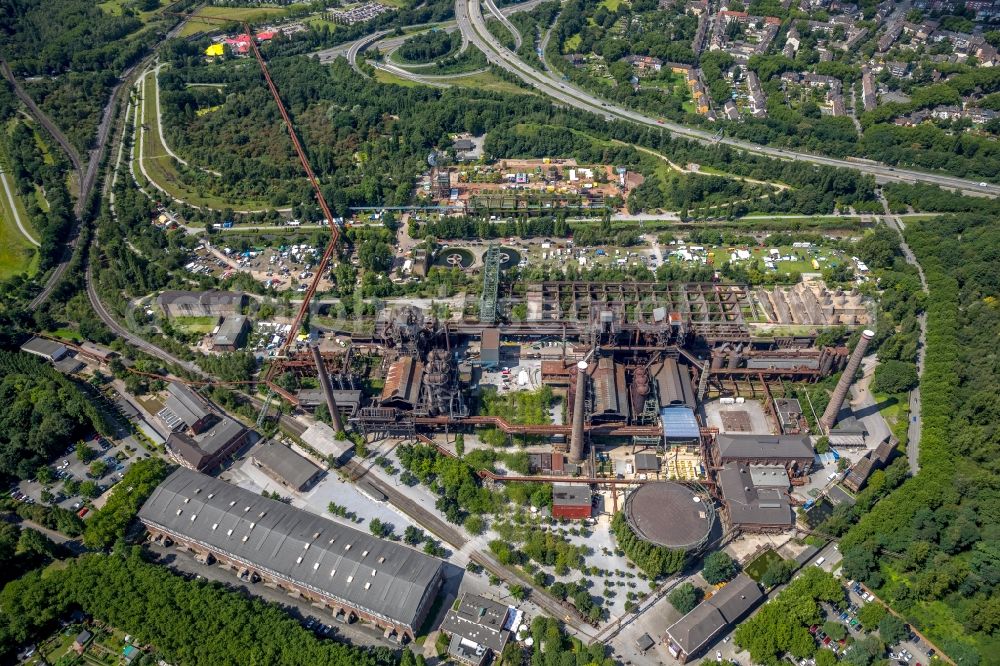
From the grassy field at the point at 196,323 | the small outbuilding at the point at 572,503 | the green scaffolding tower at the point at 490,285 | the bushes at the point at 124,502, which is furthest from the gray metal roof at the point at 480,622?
the grassy field at the point at 196,323

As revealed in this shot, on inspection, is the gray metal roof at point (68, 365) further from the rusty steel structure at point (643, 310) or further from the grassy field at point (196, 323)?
the rusty steel structure at point (643, 310)

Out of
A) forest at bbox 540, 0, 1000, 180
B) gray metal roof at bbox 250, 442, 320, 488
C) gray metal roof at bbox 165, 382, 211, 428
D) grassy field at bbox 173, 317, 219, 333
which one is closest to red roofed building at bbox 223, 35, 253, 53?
forest at bbox 540, 0, 1000, 180

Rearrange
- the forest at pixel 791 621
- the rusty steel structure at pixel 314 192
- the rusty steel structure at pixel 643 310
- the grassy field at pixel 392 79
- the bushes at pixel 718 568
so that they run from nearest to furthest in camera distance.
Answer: the forest at pixel 791 621
the bushes at pixel 718 568
the rusty steel structure at pixel 643 310
the rusty steel structure at pixel 314 192
the grassy field at pixel 392 79

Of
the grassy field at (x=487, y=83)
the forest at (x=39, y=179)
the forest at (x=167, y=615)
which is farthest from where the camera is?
the grassy field at (x=487, y=83)

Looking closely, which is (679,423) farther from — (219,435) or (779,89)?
(779,89)

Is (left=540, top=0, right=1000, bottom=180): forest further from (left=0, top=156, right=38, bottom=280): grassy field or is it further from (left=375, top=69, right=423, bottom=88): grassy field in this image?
(left=0, top=156, right=38, bottom=280): grassy field

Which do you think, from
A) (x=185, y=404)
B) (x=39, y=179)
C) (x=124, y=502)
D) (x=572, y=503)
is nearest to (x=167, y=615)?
(x=124, y=502)
